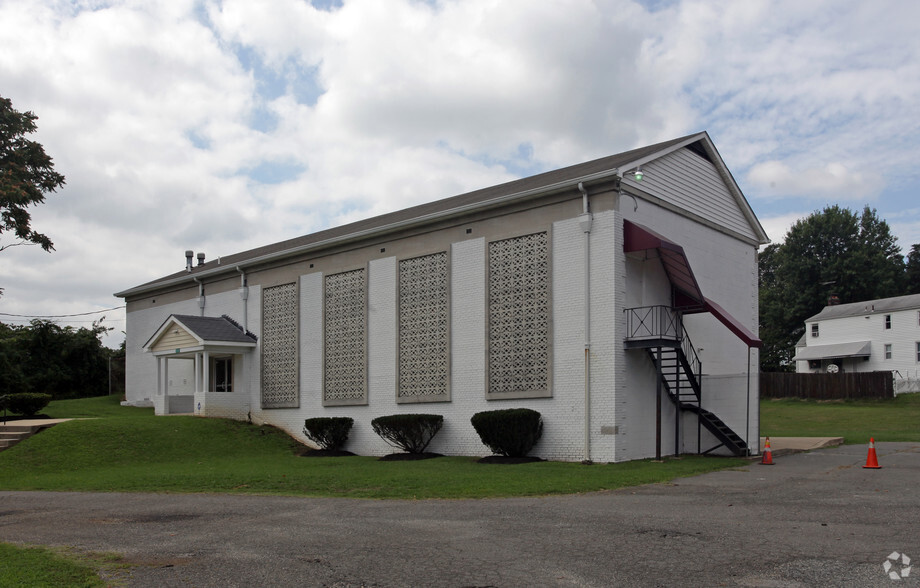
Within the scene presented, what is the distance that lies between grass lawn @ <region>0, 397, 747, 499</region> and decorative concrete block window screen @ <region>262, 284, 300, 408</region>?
4.15ft

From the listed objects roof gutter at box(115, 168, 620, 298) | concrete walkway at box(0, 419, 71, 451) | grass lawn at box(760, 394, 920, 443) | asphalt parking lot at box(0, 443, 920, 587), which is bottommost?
grass lawn at box(760, 394, 920, 443)

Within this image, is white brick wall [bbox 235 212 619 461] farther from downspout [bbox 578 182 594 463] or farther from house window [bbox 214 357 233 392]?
house window [bbox 214 357 233 392]

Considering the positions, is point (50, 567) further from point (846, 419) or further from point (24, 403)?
point (846, 419)

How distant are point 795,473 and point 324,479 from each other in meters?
8.96

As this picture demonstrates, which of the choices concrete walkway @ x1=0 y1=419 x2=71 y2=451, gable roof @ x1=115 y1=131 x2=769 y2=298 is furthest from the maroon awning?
concrete walkway @ x1=0 y1=419 x2=71 y2=451

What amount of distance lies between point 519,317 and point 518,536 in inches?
474

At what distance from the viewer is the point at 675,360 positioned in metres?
20.6

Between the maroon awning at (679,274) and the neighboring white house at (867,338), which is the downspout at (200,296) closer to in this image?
the maroon awning at (679,274)

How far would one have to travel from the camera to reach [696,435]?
20.5 m

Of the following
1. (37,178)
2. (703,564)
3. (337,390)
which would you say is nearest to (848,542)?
(703,564)

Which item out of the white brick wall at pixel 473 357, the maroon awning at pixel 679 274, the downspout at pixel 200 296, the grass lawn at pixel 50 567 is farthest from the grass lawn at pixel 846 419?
the grass lawn at pixel 50 567

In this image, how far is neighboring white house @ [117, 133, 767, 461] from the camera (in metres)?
18.8

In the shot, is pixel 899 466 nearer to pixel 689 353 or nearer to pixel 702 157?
pixel 689 353

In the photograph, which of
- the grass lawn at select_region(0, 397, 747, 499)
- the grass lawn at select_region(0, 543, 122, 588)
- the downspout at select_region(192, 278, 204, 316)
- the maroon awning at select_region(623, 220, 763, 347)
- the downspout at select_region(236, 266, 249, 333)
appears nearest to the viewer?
the grass lawn at select_region(0, 543, 122, 588)
